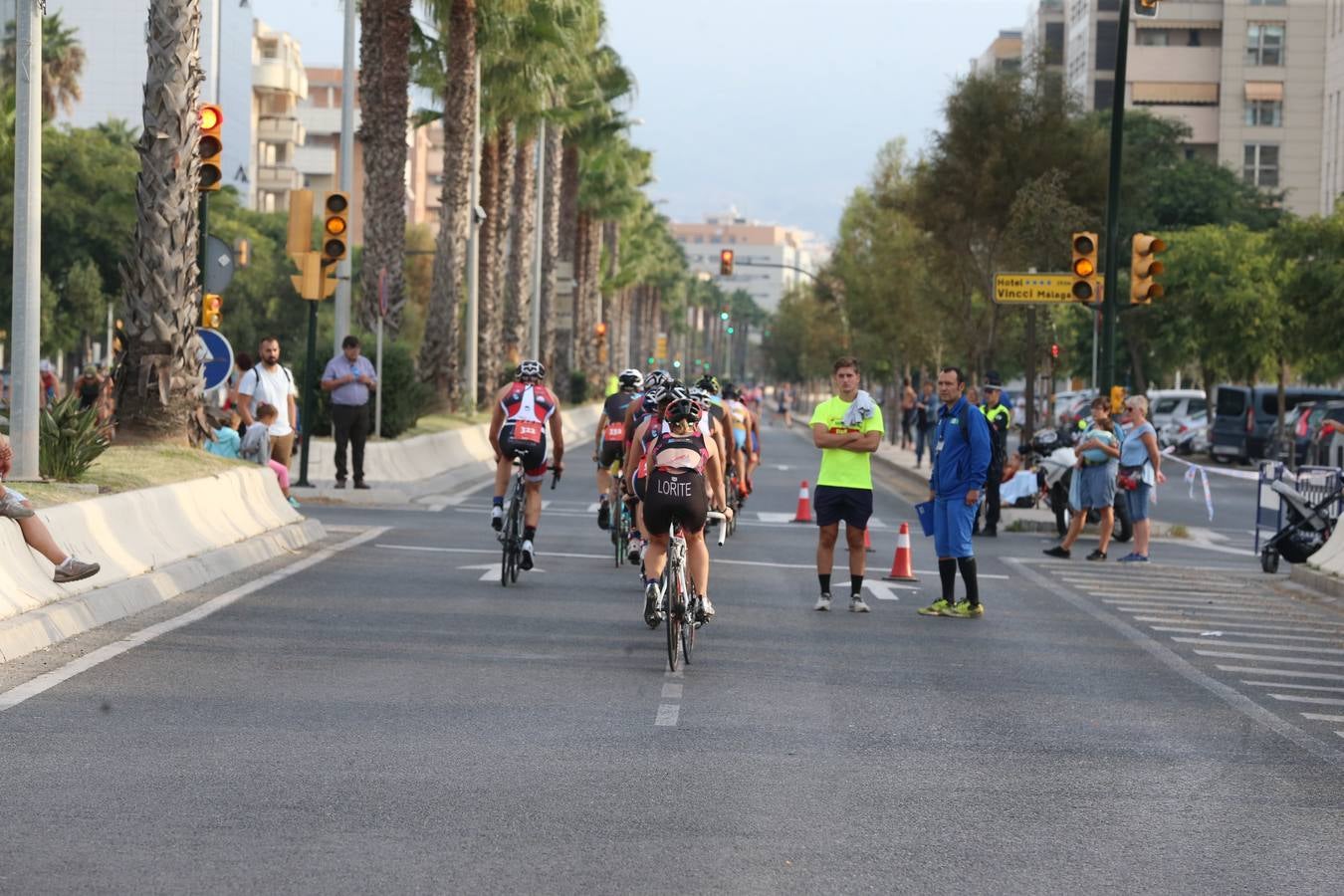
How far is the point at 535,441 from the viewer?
1698 centimetres

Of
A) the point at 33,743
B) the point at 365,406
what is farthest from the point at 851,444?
the point at 365,406

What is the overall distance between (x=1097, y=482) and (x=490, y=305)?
28423 millimetres

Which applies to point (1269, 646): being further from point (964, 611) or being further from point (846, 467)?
point (846, 467)

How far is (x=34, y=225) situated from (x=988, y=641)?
7608mm

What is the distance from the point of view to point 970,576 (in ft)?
52.1

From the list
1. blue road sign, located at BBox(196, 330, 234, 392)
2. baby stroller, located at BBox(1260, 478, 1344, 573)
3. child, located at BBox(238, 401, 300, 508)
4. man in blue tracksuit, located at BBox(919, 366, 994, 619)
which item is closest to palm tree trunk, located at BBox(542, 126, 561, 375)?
blue road sign, located at BBox(196, 330, 234, 392)

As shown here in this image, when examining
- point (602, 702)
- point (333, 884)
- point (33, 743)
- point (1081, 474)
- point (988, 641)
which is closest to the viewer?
point (333, 884)

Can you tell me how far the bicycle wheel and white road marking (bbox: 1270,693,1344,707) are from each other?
3.37 m

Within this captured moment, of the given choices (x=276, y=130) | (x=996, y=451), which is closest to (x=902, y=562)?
(x=996, y=451)

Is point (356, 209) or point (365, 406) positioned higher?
point (356, 209)

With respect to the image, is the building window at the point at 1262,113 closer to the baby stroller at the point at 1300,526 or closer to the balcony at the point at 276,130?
the balcony at the point at 276,130

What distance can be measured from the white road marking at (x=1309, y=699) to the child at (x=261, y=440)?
12.8 m

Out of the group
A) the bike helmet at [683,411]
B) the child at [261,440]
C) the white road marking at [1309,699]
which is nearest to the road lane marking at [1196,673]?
the white road marking at [1309,699]

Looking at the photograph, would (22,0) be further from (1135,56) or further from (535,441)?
(1135,56)
